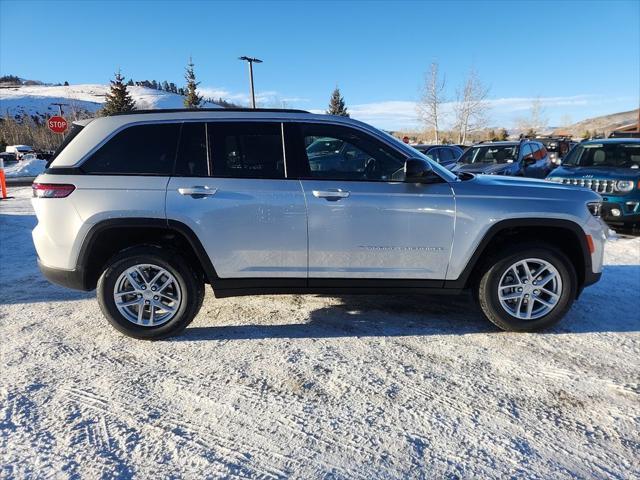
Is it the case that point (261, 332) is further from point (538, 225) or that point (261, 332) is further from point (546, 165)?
point (546, 165)

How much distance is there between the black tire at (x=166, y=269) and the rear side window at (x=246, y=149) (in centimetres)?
80

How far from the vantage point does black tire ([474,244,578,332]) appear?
3645 millimetres

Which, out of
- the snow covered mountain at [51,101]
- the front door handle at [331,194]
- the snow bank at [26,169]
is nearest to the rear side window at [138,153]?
the front door handle at [331,194]

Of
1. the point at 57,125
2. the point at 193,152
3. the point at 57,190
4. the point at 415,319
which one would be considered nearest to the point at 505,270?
the point at 415,319

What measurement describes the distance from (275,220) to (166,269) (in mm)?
971

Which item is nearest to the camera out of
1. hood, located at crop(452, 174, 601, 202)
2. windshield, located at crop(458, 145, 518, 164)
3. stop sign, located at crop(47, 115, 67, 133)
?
hood, located at crop(452, 174, 601, 202)

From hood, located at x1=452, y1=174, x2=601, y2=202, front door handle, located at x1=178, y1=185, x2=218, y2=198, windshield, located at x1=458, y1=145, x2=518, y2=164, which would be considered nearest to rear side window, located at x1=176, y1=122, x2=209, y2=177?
front door handle, located at x1=178, y1=185, x2=218, y2=198

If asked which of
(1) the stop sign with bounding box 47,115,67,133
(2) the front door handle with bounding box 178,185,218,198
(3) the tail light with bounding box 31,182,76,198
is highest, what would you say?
(1) the stop sign with bounding box 47,115,67,133

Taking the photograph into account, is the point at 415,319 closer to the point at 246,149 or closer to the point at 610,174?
the point at 246,149

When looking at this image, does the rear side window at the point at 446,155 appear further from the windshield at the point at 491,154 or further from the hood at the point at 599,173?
the hood at the point at 599,173

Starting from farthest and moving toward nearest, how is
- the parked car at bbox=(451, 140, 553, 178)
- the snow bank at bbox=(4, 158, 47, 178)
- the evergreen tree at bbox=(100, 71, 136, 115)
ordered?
the evergreen tree at bbox=(100, 71, 136, 115) → the snow bank at bbox=(4, 158, 47, 178) → the parked car at bbox=(451, 140, 553, 178)

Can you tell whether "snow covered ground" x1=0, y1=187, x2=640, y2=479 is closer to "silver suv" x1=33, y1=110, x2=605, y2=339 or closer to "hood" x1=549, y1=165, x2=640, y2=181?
"silver suv" x1=33, y1=110, x2=605, y2=339

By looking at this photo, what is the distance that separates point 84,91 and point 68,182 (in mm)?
153672

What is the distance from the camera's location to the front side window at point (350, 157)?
359 cm
